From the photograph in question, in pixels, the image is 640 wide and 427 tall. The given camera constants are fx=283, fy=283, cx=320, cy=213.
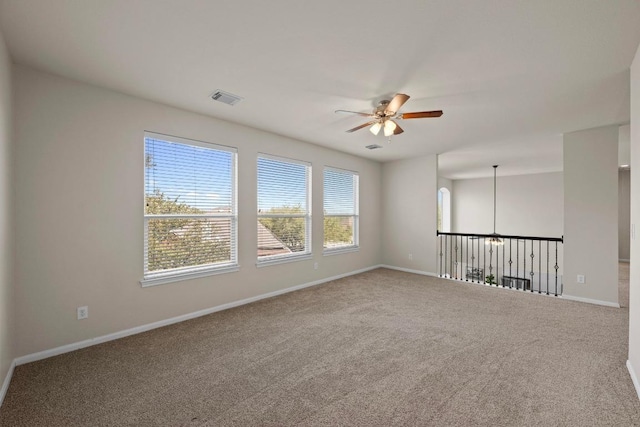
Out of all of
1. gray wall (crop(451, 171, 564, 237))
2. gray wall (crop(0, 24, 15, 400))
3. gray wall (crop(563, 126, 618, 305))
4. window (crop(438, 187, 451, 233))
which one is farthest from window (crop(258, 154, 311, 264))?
gray wall (crop(451, 171, 564, 237))

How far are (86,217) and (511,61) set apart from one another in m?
4.19

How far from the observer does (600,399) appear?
200cm

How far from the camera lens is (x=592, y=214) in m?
4.11

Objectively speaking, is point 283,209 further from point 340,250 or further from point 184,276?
point 184,276

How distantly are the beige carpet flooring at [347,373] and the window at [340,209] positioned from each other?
2160mm

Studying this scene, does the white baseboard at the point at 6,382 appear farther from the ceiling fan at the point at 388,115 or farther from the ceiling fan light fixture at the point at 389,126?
the ceiling fan light fixture at the point at 389,126

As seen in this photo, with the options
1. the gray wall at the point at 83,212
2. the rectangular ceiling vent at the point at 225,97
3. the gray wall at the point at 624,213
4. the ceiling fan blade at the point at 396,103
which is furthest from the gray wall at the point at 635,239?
the gray wall at the point at 624,213

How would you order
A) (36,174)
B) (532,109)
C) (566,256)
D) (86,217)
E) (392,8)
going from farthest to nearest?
(566,256), (532,109), (86,217), (36,174), (392,8)

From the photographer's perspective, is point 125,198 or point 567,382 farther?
point 125,198

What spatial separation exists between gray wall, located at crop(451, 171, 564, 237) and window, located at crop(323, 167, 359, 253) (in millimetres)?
5903

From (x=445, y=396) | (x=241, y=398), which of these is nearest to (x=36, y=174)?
(x=241, y=398)

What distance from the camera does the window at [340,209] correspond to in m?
5.59

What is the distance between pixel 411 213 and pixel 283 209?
311 cm

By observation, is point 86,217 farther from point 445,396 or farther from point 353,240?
point 353,240
